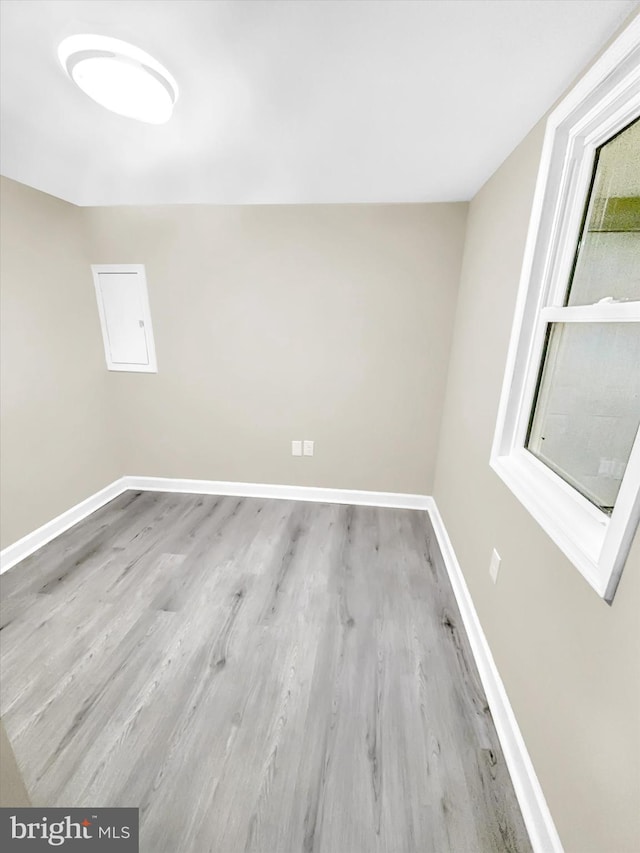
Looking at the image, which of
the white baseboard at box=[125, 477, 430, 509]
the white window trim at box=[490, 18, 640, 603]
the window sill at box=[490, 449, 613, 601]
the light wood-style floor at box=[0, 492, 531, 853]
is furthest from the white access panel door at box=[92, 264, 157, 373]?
the window sill at box=[490, 449, 613, 601]

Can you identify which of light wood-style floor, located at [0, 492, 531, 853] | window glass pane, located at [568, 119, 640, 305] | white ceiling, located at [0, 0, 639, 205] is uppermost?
white ceiling, located at [0, 0, 639, 205]

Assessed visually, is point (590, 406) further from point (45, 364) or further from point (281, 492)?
point (45, 364)

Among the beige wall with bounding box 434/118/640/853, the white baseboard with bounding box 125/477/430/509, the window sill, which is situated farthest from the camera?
the white baseboard with bounding box 125/477/430/509

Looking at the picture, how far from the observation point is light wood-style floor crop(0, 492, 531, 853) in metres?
0.99

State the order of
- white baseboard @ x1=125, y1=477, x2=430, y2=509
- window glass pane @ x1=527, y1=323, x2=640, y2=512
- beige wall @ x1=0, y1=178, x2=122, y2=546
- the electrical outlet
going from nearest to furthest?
window glass pane @ x1=527, y1=323, x2=640, y2=512
the electrical outlet
beige wall @ x1=0, y1=178, x2=122, y2=546
white baseboard @ x1=125, y1=477, x2=430, y2=509

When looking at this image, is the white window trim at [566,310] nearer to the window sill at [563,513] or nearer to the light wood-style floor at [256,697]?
the window sill at [563,513]

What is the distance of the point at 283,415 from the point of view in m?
2.60

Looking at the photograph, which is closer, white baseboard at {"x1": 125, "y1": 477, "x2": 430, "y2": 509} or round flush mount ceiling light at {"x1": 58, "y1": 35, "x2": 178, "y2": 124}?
round flush mount ceiling light at {"x1": 58, "y1": 35, "x2": 178, "y2": 124}

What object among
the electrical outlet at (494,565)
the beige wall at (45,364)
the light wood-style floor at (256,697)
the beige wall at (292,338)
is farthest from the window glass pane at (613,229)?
the beige wall at (45,364)

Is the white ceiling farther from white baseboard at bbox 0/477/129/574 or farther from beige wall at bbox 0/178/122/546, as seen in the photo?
white baseboard at bbox 0/477/129/574

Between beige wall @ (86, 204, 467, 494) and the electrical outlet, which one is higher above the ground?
beige wall @ (86, 204, 467, 494)

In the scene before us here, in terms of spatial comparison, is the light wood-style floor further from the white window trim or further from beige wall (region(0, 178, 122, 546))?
the white window trim

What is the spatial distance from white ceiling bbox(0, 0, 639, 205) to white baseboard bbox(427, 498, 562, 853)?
6.60ft

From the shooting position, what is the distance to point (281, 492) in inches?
109
